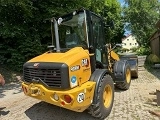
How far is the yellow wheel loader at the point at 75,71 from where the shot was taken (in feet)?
14.0

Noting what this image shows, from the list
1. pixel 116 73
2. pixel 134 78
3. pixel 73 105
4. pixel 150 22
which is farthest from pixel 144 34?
pixel 73 105

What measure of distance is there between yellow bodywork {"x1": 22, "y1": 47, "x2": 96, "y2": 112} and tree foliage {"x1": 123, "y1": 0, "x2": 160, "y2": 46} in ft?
109

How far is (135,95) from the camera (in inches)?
271

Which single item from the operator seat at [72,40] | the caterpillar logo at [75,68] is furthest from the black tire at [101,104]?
the operator seat at [72,40]

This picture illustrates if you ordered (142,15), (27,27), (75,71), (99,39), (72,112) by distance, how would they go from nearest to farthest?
1. (75,71)
2. (72,112)
3. (99,39)
4. (27,27)
5. (142,15)

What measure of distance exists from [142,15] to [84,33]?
34652mm

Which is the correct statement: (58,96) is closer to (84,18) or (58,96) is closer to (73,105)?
(73,105)

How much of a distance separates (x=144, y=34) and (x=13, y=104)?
33945 mm

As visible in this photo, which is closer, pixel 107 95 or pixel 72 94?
pixel 72 94

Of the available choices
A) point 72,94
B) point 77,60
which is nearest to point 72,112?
point 72,94

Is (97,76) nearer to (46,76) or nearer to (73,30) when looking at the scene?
(46,76)

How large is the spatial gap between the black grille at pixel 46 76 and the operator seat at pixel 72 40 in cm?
115

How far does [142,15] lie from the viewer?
37.4 meters

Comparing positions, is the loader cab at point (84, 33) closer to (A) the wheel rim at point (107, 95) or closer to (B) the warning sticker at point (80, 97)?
(A) the wheel rim at point (107, 95)
